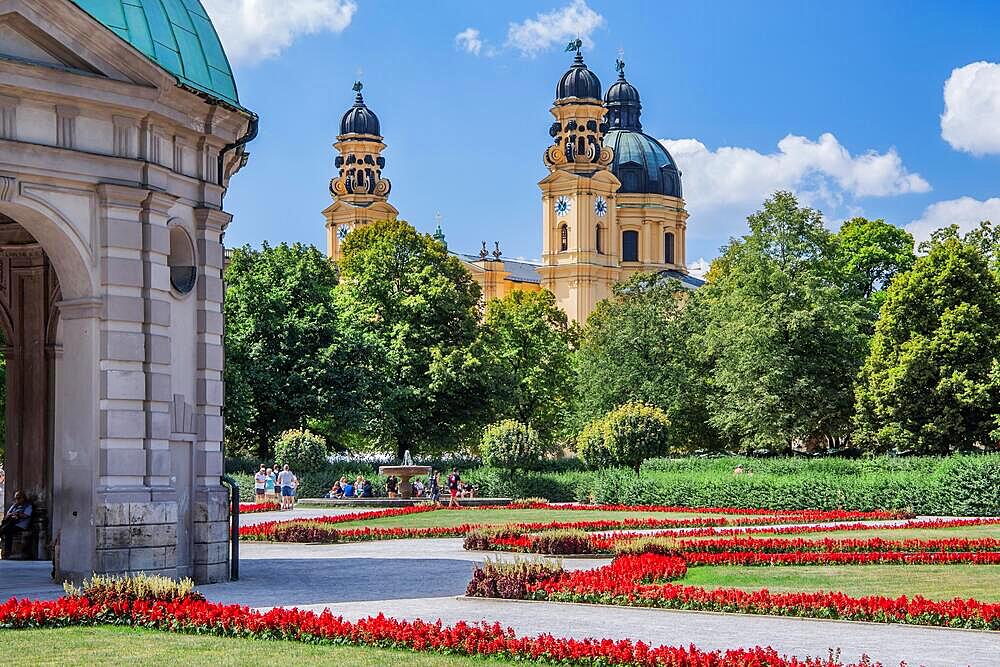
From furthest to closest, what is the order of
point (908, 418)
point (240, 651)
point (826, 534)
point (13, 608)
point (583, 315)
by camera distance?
point (583, 315) < point (908, 418) < point (826, 534) < point (13, 608) < point (240, 651)

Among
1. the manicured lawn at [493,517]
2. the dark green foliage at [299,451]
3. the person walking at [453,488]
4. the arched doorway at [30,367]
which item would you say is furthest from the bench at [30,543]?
the dark green foliage at [299,451]

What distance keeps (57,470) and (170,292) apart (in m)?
2.88

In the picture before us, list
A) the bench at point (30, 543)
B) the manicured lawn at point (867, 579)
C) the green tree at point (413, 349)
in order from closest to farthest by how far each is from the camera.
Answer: the manicured lawn at point (867, 579) < the bench at point (30, 543) < the green tree at point (413, 349)

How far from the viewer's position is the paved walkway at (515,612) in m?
13.9

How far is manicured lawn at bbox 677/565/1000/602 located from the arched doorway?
35.6 ft

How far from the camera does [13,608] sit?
15.3 m

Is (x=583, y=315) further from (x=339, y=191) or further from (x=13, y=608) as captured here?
(x=13, y=608)

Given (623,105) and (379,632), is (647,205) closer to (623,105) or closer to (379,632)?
(623,105)

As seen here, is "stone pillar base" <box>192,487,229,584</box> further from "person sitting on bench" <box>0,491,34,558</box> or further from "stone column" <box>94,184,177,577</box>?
"person sitting on bench" <box>0,491,34,558</box>

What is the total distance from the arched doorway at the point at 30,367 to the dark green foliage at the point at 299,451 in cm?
2469

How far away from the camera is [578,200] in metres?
121

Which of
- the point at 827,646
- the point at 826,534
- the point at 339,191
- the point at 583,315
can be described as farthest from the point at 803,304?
the point at 339,191

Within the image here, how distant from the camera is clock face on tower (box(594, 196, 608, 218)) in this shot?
123m

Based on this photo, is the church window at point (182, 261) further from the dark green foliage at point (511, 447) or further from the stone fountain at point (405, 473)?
the dark green foliage at point (511, 447)
